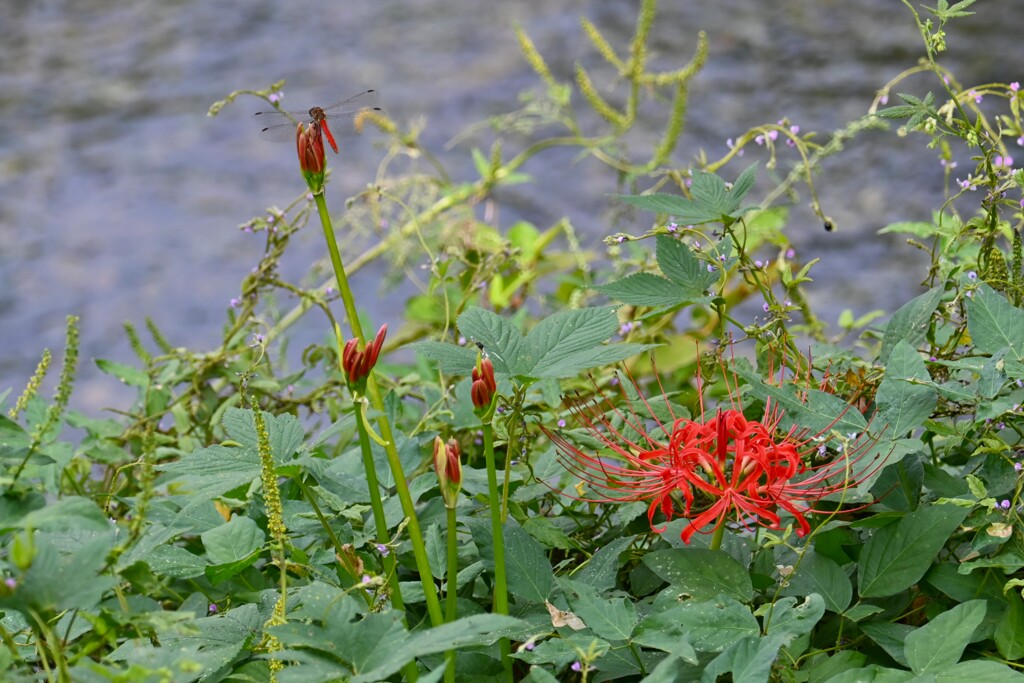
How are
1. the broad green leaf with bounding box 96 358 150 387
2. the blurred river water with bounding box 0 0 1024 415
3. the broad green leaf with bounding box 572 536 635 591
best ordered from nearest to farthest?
1. the broad green leaf with bounding box 572 536 635 591
2. the broad green leaf with bounding box 96 358 150 387
3. the blurred river water with bounding box 0 0 1024 415

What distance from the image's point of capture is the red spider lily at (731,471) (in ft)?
1.89

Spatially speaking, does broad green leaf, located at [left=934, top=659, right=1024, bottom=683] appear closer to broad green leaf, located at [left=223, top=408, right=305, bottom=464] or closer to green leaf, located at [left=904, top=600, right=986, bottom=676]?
green leaf, located at [left=904, top=600, right=986, bottom=676]

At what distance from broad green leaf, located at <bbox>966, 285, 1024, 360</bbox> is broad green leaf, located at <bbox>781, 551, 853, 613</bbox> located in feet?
0.48

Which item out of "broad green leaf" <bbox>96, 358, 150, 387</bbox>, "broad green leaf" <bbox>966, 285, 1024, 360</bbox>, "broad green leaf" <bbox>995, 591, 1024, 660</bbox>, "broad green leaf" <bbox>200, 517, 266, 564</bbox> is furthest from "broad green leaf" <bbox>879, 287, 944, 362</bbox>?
"broad green leaf" <bbox>96, 358, 150, 387</bbox>

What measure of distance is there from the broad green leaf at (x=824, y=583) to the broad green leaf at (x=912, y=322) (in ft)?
0.49

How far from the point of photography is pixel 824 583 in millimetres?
635

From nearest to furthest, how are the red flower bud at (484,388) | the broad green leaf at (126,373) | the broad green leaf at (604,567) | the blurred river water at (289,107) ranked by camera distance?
the red flower bud at (484,388)
the broad green leaf at (604,567)
the broad green leaf at (126,373)
the blurred river water at (289,107)

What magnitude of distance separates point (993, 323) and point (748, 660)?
0.26 m

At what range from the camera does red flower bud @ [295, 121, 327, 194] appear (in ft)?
1.78

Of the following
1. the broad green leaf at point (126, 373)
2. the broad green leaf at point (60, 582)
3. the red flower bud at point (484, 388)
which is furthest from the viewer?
the broad green leaf at point (126, 373)

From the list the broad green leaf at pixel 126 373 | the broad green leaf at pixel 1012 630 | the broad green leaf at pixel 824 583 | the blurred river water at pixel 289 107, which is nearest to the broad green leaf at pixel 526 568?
the broad green leaf at pixel 824 583

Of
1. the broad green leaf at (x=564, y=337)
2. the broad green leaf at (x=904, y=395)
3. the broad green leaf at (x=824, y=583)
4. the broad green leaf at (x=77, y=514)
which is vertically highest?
the broad green leaf at (x=564, y=337)

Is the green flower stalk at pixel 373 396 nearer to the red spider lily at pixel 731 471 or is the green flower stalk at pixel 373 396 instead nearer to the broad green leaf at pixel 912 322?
the red spider lily at pixel 731 471

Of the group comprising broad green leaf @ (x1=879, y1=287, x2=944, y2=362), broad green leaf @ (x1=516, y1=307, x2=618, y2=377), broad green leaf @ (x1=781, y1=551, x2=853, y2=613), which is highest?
broad green leaf @ (x1=516, y1=307, x2=618, y2=377)
